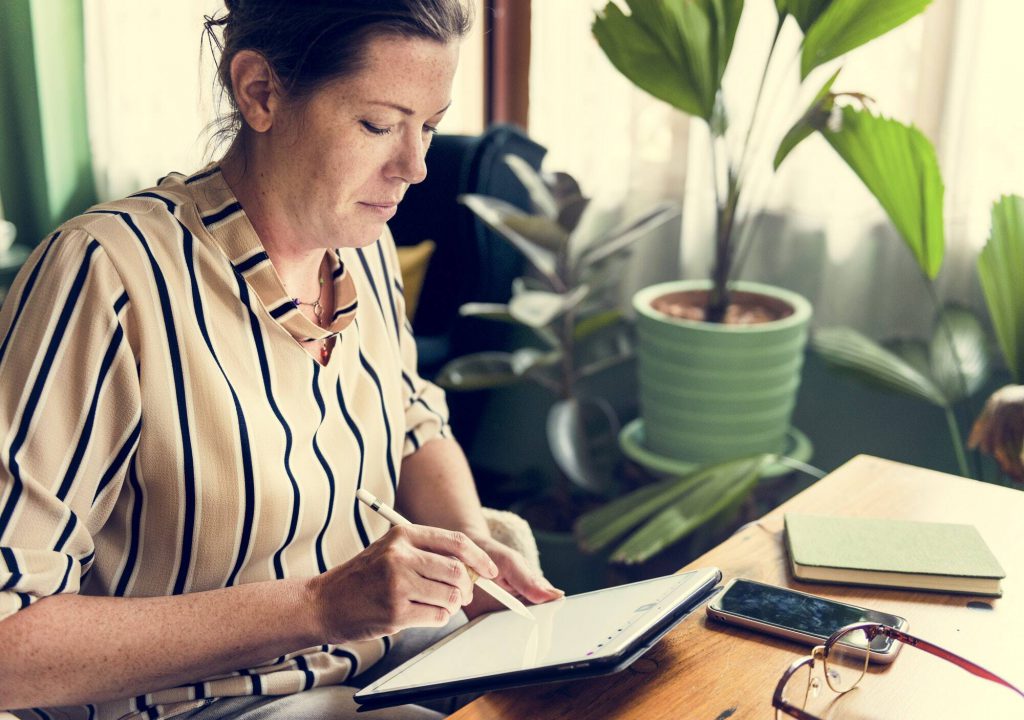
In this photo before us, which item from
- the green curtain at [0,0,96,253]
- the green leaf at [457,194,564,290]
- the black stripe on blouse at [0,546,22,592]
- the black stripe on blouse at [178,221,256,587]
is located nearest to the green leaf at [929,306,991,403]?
the green leaf at [457,194,564,290]

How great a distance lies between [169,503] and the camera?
3.14 ft

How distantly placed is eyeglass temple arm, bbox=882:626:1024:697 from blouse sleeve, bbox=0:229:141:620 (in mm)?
659

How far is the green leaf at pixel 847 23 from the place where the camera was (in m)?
1.57

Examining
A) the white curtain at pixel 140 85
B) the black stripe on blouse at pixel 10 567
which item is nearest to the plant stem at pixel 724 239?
the black stripe on blouse at pixel 10 567

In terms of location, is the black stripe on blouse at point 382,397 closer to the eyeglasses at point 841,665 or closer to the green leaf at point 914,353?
the eyeglasses at point 841,665

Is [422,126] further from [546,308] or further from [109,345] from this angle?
[546,308]

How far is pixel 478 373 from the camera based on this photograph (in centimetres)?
231

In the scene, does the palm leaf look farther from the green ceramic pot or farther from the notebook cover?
the notebook cover

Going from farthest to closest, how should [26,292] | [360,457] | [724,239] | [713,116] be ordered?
[724,239]
[713,116]
[360,457]
[26,292]

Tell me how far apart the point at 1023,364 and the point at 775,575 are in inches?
33.7

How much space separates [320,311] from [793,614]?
59 centimetres

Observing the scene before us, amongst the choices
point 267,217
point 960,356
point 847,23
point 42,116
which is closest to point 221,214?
point 267,217

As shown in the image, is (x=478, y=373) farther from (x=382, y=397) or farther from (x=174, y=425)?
(x=174, y=425)

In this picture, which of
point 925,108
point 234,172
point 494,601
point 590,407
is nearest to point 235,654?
point 494,601
